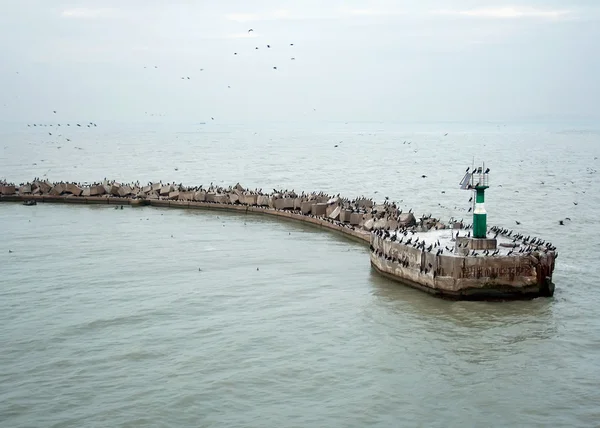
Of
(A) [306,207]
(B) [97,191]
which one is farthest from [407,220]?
(B) [97,191]

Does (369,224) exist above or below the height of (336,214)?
below

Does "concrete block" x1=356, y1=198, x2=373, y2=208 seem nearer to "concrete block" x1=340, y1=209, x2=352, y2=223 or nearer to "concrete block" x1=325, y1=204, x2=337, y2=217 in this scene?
"concrete block" x1=325, y1=204, x2=337, y2=217

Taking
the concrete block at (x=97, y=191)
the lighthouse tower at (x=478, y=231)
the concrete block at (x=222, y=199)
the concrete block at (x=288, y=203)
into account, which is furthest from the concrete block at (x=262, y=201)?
the lighthouse tower at (x=478, y=231)

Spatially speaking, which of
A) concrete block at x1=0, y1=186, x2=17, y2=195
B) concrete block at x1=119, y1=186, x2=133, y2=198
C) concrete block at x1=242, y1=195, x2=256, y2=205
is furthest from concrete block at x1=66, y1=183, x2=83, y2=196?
concrete block at x1=242, y1=195, x2=256, y2=205

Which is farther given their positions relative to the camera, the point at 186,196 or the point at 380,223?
the point at 186,196

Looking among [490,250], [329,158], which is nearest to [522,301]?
[490,250]

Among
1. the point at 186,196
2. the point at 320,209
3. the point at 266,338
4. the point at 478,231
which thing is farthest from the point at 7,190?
the point at 478,231

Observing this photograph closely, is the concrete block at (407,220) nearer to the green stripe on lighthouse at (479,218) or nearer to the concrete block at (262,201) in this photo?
the green stripe on lighthouse at (479,218)

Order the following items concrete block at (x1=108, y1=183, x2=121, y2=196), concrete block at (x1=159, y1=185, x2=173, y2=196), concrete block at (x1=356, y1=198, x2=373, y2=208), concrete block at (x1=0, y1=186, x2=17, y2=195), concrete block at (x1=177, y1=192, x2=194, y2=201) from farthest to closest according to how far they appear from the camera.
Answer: concrete block at (x1=0, y1=186, x2=17, y2=195), concrete block at (x1=108, y1=183, x2=121, y2=196), concrete block at (x1=159, y1=185, x2=173, y2=196), concrete block at (x1=177, y1=192, x2=194, y2=201), concrete block at (x1=356, y1=198, x2=373, y2=208)

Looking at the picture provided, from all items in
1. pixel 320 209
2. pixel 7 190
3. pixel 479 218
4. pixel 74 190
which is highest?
pixel 74 190

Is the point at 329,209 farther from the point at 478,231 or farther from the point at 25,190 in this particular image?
the point at 25,190

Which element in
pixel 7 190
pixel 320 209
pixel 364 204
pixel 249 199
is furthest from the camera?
pixel 7 190

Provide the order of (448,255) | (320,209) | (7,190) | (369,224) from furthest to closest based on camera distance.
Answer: (7,190)
(320,209)
(369,224)
(448,255)

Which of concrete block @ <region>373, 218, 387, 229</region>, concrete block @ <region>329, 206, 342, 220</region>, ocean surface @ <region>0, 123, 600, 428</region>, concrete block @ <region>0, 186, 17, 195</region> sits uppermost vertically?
concrete block @ <region>0, 186, 17, 195</region>
